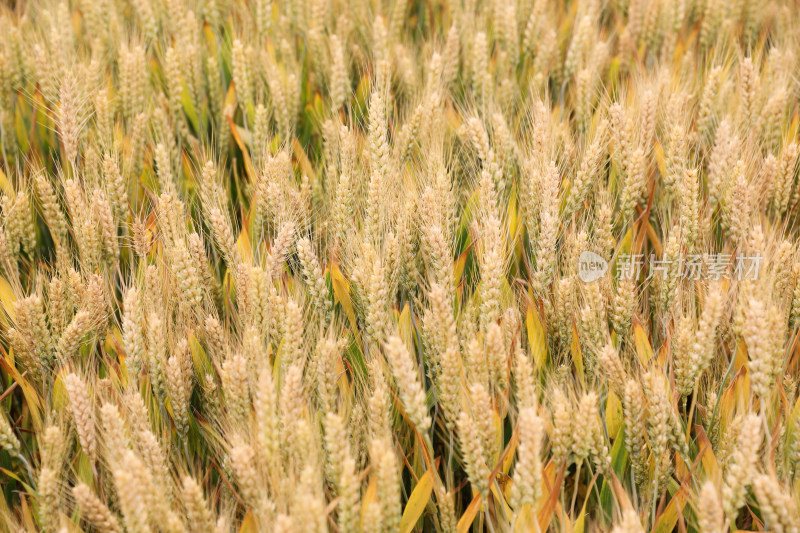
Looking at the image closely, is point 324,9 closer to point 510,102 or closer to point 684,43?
point 510,102

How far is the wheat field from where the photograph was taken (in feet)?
3.54

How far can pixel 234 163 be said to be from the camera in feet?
6.12

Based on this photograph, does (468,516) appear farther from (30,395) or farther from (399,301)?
(30,395)

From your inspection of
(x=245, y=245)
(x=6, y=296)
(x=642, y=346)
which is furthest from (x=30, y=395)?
(x=642, y=346)

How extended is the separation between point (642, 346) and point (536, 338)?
0.20 metres

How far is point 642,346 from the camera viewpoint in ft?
4.25

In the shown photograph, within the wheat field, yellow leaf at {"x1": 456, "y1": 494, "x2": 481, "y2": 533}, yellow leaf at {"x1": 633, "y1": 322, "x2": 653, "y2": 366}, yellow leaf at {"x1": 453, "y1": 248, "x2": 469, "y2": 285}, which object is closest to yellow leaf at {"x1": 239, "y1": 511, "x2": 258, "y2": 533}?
the wheat field

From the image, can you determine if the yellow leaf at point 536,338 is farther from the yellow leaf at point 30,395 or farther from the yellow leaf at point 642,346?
the yellow leaf at point 30,395

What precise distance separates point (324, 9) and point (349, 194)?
89 centimetres

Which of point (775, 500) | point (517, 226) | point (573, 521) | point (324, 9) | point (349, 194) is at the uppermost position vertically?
point (324, 9)

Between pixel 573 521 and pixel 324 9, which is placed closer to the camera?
pixel 573 521

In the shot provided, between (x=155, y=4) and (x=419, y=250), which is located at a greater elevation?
(x=155, y=4)

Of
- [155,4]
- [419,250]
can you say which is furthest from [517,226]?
[155,4]

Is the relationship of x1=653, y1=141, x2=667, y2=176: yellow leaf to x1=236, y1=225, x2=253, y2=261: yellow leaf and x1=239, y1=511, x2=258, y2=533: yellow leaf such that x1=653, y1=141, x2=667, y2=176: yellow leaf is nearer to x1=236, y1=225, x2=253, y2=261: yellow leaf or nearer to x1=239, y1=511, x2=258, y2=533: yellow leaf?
x1=236, y1=225, x2=253, y2=261: yellow leaf
